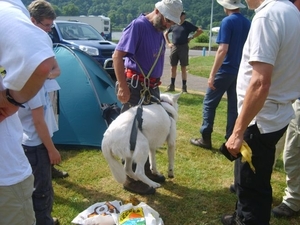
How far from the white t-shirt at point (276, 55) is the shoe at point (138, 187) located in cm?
156

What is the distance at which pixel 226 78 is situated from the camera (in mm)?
4176

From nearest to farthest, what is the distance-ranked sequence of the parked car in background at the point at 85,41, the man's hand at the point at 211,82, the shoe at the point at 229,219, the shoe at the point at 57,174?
the shoe at the point at 229,219 → the shoe at the point at 57,174 → the man's hand at the point at 211,82 → the parked car in background at the point at 85,41

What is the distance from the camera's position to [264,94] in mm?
1891

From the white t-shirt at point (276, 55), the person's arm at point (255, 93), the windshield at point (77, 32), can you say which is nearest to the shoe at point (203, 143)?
the white t-shirt at point (276, 55)

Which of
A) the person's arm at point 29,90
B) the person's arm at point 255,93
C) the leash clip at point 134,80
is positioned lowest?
the leash clip at point 134,80

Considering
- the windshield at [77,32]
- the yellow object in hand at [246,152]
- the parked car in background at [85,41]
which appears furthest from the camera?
the windshield at [77,32]

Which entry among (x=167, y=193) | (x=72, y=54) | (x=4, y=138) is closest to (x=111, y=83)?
(x=72, y=54)

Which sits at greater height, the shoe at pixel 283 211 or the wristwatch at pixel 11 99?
the wristwatch at pixel 11 99

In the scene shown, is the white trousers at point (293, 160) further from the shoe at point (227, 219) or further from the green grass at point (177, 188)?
the shoe at point (227, 219)

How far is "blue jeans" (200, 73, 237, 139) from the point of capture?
4.20 metres

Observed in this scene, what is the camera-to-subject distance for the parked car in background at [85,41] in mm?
9245

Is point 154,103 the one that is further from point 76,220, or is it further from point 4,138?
point 4,138

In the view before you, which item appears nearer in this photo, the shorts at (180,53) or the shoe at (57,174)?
the shoe at (57,174)

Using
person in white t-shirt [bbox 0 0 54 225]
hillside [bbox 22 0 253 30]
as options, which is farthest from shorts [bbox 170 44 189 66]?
hillside [bbox 22 0 253 30]
